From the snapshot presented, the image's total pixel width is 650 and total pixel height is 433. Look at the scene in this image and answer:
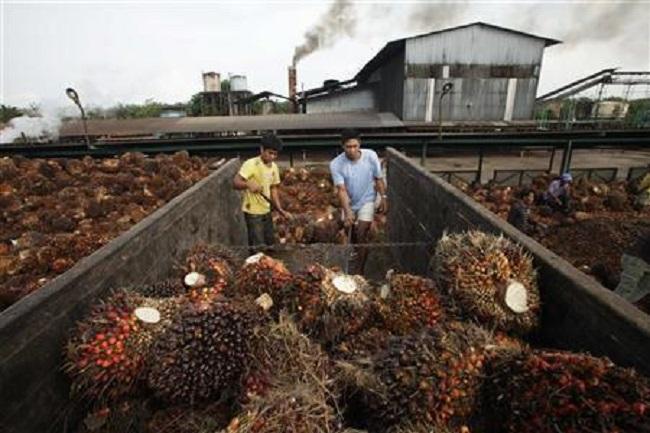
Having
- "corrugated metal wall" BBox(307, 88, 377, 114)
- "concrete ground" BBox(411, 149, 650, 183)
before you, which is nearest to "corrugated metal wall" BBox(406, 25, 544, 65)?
"concrete ground" BBox(411, 149, 650, 183)

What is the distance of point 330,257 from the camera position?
4578mm

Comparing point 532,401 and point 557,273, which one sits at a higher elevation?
point 557,273

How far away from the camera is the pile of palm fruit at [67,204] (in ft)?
13.1

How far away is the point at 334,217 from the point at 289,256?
218 cm

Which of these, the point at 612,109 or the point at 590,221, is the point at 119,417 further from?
the point at 612,109

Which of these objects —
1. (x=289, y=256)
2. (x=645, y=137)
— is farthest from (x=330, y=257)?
(x=645, y=137)

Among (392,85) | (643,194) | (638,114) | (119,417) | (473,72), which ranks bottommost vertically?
(643,194)

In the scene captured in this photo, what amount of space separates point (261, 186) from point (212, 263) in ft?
6.76

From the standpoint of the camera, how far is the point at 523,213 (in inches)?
199

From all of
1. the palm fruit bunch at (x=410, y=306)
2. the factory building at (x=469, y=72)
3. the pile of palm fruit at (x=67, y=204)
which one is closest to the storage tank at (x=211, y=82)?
the factory building at (x=469, y=72)

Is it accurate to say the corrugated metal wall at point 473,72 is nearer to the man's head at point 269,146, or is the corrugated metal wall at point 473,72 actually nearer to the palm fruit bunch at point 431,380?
the man's head at point 269,146

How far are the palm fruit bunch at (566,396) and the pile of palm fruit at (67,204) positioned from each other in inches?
159

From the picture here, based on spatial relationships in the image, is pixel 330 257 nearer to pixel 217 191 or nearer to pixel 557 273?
pixel 217 191

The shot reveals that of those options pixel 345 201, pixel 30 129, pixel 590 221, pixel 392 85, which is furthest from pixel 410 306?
pixel 30 129
